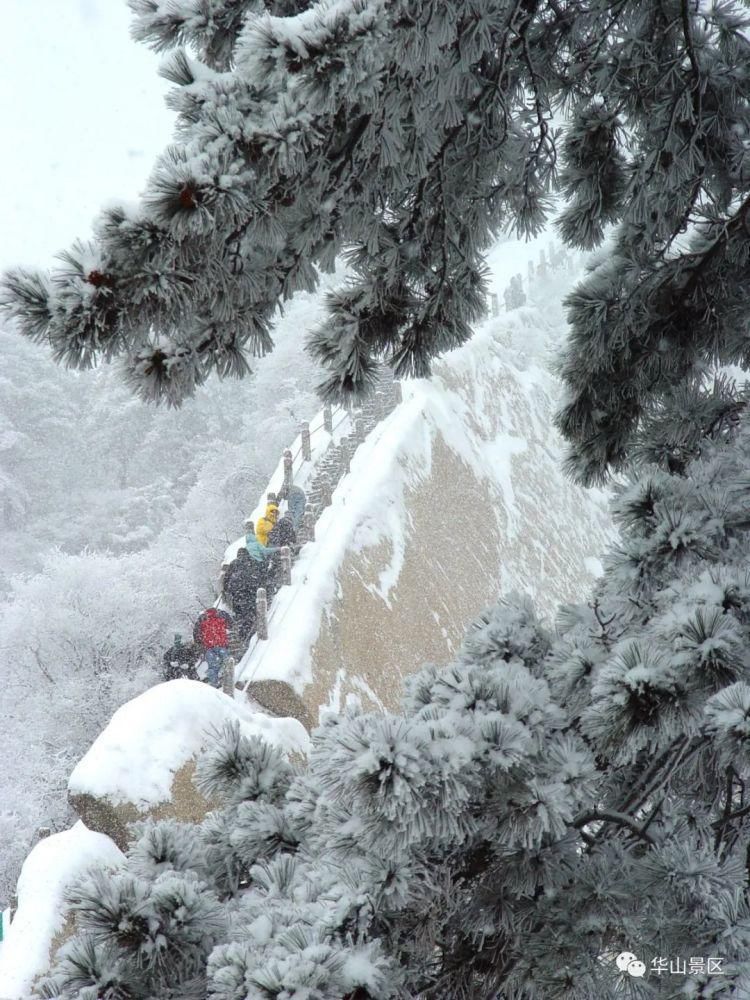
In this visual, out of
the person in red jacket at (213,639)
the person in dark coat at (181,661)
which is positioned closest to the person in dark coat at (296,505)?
the person in dark coat at (181,661)

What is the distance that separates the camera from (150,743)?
21.1ft

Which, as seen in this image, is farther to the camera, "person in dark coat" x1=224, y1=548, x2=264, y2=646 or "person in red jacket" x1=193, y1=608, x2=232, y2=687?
"person in dark coat" x1=224, y1=548, x2=264, y2=646

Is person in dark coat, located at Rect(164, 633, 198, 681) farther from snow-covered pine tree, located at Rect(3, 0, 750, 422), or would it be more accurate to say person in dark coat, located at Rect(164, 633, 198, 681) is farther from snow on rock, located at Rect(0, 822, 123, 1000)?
snow-covered pine tree, located at Rect(3, 0, 750, 422)

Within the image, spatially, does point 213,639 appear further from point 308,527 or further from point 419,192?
point 419,192

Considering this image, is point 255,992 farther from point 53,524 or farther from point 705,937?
point 53,524

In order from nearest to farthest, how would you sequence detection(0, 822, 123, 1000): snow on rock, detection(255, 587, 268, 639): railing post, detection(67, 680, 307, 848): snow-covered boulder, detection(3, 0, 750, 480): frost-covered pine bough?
detection(3, 0, 750, 480): frost-covered pine bough < detection(0, 822, 123, 1000): snow on rock < detection(67, 680, 307, 848): snow-covered boulder < detection(255, 587, 268, 639): railing post

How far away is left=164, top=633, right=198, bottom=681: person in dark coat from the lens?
28.7 feet

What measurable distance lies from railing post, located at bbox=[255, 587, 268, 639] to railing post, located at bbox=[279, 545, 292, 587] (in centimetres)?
84

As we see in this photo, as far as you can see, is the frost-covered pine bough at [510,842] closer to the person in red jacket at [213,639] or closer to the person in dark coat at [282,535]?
the person in red jacket at [213,639]

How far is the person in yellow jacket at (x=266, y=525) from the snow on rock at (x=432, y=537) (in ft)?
1.97

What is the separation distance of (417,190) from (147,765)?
5352 millimetres

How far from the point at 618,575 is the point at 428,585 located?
36.6 feet

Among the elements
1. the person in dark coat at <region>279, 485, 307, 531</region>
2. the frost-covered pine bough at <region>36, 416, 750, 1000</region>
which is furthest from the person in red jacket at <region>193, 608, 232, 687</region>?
the frost-covered pine bough at <region>36, 416, 750, 1000</region>

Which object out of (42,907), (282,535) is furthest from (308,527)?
(42,907)
